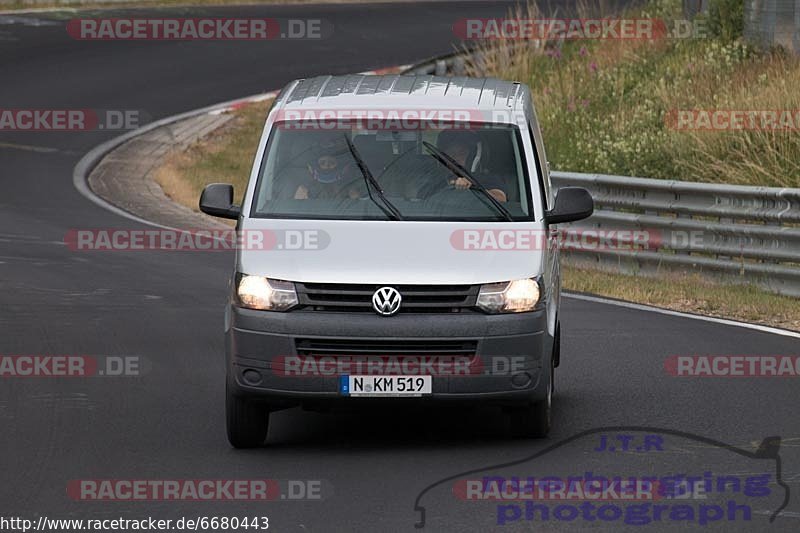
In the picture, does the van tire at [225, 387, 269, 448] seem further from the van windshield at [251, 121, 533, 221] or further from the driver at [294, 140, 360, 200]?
the driver at [294, 140, 360, 200]

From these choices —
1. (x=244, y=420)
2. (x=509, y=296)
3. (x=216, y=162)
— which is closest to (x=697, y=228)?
(x=509, y=296)

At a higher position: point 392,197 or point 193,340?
point 392,197

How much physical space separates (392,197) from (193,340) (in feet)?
12.3

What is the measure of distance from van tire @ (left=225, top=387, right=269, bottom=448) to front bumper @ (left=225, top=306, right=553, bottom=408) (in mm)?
102

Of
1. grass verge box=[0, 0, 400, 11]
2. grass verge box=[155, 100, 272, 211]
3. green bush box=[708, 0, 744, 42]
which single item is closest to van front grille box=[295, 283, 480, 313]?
grass verge box=[155, 100, 272, 211]

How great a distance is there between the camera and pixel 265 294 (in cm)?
942

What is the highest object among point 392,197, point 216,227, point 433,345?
A: point 392,197

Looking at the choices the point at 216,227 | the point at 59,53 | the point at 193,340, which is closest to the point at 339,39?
the point at 59,53

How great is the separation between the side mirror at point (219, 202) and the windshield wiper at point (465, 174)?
1.25m

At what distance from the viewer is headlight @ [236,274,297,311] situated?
938 cm

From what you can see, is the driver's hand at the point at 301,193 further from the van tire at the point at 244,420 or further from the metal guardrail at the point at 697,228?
the metal guardrail at the point at 697,228

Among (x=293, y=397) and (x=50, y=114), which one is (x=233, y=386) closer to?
(x=293, y=397)

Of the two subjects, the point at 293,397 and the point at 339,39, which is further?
the point at 339,39

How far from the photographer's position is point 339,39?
38.6 m
